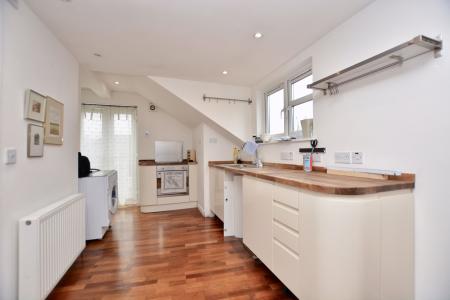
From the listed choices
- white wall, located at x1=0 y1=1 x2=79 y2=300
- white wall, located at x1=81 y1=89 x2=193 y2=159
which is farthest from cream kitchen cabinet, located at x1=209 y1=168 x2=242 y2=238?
white wall, located at x1=81 y1=89 x2=193 y2=159

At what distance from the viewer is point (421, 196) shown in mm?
1150

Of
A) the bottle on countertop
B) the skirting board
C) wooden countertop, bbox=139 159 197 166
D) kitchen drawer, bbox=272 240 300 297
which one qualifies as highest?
the bottle on countertop

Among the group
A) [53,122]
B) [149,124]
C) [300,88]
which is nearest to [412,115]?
[300,88]

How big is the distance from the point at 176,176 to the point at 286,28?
9.76 ft

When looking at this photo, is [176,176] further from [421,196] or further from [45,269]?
[421,196]

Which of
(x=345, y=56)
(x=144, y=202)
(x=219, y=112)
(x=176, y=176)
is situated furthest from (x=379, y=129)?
(x=144, y=202)

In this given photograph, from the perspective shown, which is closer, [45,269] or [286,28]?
[45,269]

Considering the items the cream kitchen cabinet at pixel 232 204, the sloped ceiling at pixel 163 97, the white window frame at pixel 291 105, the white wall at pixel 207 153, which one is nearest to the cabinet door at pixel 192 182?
the white wall at pixel 207 153

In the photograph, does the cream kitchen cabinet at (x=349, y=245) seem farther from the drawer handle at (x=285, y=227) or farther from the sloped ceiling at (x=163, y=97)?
the sloped ceiling at (x=163, y=97)

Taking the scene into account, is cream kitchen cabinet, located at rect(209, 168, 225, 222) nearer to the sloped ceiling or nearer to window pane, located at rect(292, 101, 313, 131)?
the sloped ceiling

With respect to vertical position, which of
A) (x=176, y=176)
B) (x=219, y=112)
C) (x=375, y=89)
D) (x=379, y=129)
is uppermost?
(x=219, y=112)

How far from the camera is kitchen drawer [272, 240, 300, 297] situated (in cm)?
126

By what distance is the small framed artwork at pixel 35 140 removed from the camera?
1.40 metres

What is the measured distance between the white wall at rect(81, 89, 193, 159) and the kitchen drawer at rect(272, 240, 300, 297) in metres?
3.17
